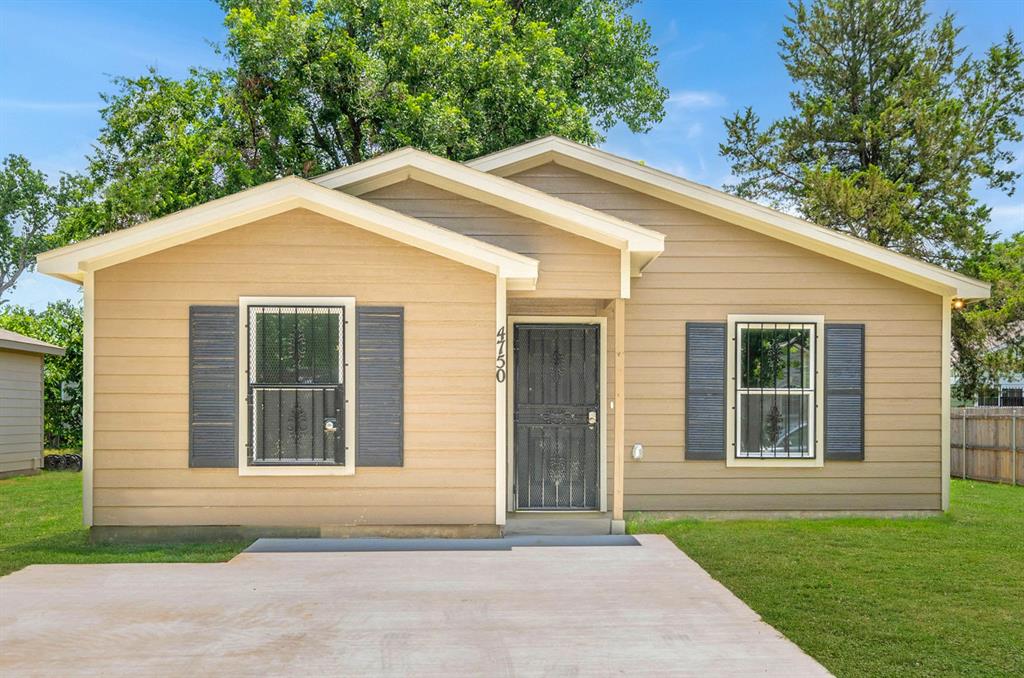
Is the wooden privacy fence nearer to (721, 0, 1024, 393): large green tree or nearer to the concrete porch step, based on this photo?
(721, 0, 1024, 393): large green tree

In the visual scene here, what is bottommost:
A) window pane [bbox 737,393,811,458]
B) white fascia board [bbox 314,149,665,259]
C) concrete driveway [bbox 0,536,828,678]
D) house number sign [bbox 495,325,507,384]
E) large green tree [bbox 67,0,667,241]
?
concrete driveway [bbox 0,536,828,678]

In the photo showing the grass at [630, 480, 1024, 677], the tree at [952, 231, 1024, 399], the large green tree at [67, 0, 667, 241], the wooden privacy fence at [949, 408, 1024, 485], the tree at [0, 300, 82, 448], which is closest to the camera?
the grass at [630, 480, 1024, 677]

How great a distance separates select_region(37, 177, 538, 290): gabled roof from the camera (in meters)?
6.24

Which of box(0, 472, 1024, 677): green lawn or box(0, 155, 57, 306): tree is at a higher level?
box(0, 155, 57, 306): tree

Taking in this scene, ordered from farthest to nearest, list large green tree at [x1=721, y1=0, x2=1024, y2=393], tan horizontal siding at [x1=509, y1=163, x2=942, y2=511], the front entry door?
large green tree at [x1=721, y1=0, x2=1024, y2=393] → tan horizontal siding at [x1=509, y1=163, x2=942, y2=511] → the front entry door

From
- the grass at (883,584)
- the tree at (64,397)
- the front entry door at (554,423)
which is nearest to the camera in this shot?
the grass at (883,584)

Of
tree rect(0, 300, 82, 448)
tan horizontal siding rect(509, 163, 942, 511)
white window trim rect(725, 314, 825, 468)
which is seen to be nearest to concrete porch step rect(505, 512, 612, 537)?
tan horizontal siding rect(509, 163, 942, 511)

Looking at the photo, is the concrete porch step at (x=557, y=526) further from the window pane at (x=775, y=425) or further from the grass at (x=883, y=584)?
the window pane at (x=775, y=425)

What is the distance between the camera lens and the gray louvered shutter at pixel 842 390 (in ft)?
25.8

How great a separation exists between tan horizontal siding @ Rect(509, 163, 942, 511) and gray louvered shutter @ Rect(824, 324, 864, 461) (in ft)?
0.36

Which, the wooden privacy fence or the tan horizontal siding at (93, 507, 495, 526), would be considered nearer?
the tan horizontal siding at (93, 507, 495, 526)

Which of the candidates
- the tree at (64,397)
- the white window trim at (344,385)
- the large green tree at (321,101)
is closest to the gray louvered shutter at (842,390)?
the white window trim at (344,385)

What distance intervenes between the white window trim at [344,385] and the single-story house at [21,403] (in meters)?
8.00

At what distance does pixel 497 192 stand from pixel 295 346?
2062mm
